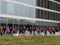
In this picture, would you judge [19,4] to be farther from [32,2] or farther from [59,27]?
[59,27]

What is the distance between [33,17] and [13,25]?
8833mm

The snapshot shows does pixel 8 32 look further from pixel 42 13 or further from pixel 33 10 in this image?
pixel 42 13

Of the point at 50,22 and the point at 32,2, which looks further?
the point at 50,22

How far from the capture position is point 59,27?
64.4m

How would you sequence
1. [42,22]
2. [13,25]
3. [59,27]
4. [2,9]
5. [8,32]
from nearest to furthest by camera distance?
1. [8,32]
2. [2,9]
3. [13,25]
4. [42,22]
5. [59,27]

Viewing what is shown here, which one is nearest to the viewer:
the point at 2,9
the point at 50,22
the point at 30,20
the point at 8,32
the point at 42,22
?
the point at 8,32

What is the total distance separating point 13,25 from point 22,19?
3.81 m

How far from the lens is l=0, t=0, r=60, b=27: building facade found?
41.6 meters

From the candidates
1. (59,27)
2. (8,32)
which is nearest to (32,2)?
(59,27)

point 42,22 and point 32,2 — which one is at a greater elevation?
point 32,2

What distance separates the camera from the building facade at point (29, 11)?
41.6 metres

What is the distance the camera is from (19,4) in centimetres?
4628

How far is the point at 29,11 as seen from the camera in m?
49.7

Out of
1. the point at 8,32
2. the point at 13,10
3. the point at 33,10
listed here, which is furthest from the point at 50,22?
the point at 8,32
